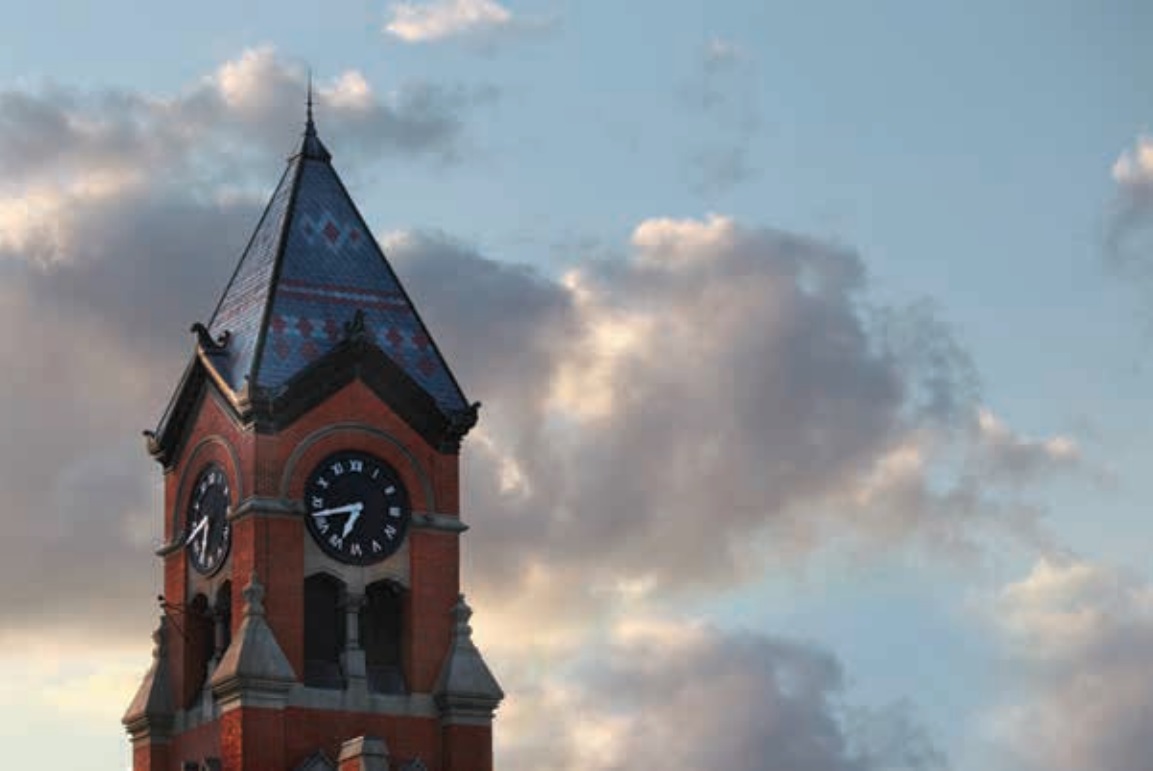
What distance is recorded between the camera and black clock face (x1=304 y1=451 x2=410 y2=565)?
96125 mm

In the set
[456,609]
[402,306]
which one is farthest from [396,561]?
[402,306]

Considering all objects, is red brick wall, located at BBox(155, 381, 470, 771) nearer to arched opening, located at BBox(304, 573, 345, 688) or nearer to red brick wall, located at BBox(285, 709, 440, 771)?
red brick wall, located at BBox(285, 709, 440, 771)

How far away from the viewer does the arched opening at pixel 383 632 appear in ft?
317

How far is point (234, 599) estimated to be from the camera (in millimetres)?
95625

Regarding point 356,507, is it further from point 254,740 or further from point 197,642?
point 254,740

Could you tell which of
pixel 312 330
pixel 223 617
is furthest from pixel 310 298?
pixel 223 617

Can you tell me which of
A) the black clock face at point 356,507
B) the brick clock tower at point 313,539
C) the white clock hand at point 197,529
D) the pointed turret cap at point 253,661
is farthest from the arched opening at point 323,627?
the white clock hand at point 197,529

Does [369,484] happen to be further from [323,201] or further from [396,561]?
[323,201]

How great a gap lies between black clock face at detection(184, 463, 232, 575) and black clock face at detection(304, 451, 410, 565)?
109 inches

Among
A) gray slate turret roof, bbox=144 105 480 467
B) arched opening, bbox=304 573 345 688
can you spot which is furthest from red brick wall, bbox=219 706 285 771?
gray slate turret roof, bbox=144 105 480 467

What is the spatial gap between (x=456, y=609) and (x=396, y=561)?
7.62 ft

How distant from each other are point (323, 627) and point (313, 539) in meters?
2.67

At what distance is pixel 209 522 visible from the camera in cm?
9850

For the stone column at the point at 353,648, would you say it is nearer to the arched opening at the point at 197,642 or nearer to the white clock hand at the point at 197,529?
the arched opening at the point at 197,642
